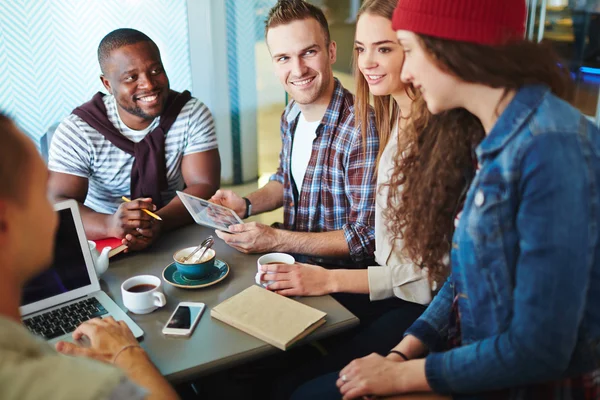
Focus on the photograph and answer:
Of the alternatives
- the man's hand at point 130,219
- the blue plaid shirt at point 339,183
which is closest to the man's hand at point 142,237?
the man's hand at point 130,219

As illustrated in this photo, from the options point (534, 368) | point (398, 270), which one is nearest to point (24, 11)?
point (398, 270)

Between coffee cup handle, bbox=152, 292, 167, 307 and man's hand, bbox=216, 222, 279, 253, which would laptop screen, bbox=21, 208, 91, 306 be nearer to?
coffee cup handle, bbox=152, 292, 167, 307

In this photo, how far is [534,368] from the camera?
3.34 ft

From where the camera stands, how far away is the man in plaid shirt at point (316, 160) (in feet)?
6.09

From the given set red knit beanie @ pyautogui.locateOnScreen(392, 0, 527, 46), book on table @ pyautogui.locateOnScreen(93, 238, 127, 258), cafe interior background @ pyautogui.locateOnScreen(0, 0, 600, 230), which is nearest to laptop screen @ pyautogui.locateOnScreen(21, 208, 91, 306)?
book on table @ pyautogui.locateOnScreen(93, 238, 127, 258)

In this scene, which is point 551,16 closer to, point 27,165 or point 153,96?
point 153,96

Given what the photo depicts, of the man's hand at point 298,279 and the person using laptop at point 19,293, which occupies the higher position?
the person using laptop at point 19,293

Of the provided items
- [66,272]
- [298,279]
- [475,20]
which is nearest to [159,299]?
[66,272]

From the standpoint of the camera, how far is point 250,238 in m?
1.70

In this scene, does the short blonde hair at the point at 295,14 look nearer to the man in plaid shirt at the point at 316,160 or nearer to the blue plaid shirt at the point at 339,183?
the man in plaid shirt at the point at 316,160

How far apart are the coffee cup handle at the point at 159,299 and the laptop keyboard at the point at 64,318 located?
0.13 meters

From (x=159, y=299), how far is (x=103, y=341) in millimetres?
215

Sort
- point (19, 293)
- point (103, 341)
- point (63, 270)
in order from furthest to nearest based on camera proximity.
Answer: point (63, 270) → point (103, 341) → point (19, 293)

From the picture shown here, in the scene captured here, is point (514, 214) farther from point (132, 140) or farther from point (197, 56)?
point (197, 56)
